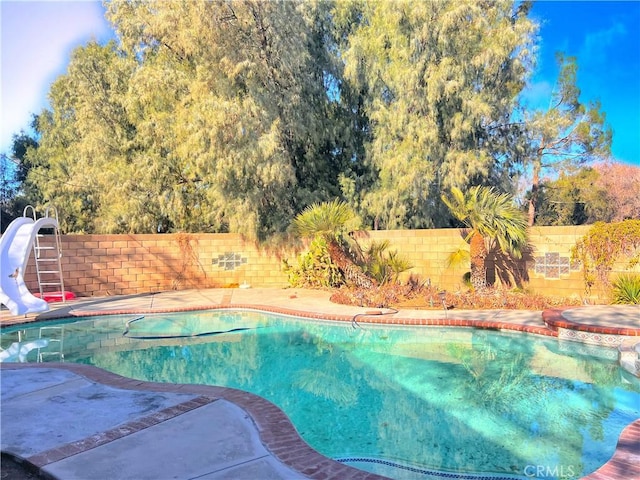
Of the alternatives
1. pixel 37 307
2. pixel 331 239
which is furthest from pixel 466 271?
pixel 37 307

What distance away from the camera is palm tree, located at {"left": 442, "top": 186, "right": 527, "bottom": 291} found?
1013 centimetres

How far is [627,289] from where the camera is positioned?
934 cm

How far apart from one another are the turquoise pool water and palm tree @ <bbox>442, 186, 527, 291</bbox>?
9.12 ft

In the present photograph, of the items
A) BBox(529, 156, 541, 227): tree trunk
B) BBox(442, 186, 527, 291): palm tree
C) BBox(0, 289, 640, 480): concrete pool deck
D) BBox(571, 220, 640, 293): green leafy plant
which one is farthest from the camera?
BBox(529, 156, 541, 227): tree trunk

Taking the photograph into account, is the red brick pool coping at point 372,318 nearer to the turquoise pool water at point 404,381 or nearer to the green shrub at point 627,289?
the turquoise pool water at point 404,381

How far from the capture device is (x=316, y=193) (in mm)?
14656

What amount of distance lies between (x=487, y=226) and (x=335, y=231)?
3827mm

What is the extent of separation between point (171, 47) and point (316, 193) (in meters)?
6.55

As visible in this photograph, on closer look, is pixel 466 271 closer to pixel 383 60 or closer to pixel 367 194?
pixel 367 194

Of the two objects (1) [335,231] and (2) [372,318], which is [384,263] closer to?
(1) [335,231]

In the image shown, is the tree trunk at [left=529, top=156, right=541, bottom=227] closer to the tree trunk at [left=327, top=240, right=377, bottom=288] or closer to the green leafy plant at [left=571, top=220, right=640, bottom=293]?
the green leafy plant at [left=571, top=220, right=640, bottom=293]

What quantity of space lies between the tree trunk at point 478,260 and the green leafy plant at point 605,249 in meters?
1.98

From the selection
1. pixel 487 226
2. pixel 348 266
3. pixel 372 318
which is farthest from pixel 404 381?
pixel 348 266

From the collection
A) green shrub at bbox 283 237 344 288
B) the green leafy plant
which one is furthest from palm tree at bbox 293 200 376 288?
the green leafy plant
